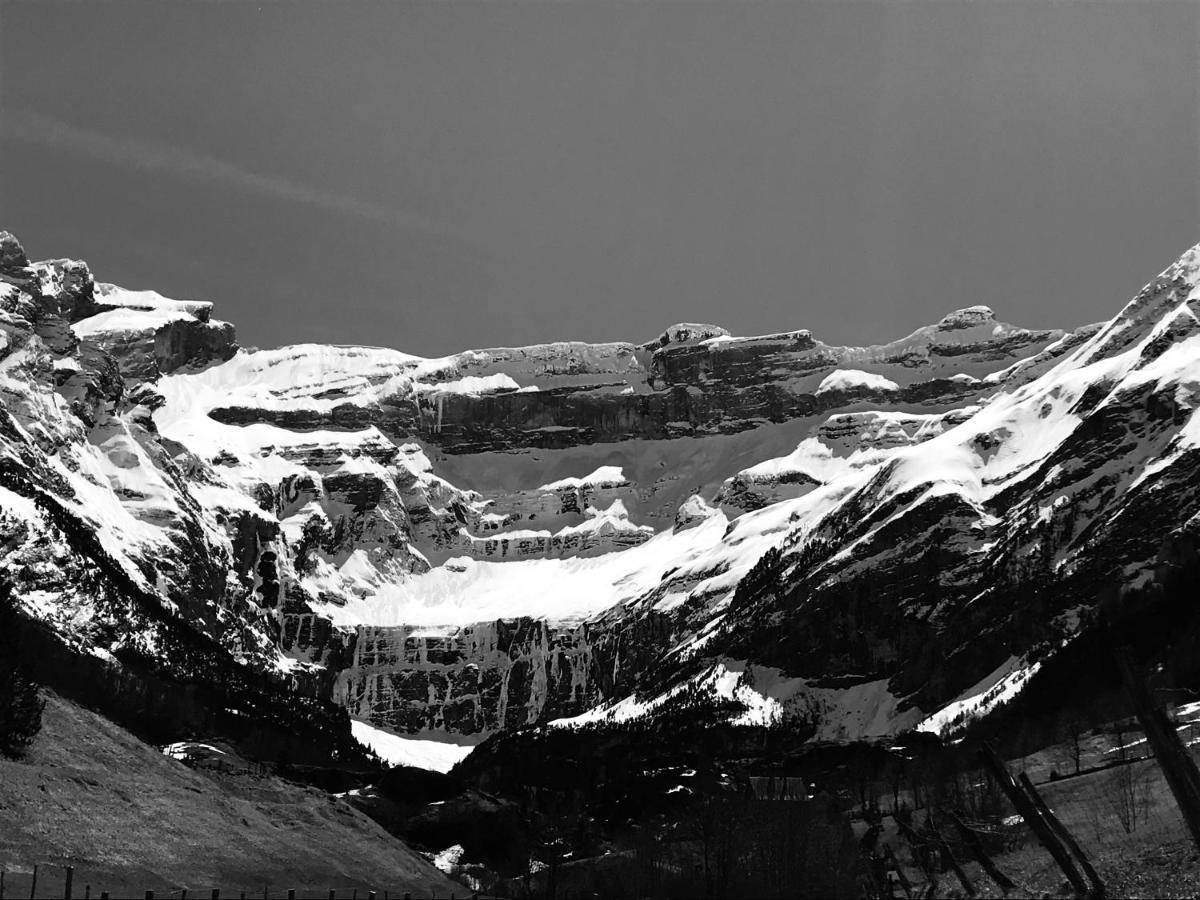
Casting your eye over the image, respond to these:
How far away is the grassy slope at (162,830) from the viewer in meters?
97.6

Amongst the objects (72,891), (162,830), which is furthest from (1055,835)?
(162,830)

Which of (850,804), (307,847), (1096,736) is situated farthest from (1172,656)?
(307,847)

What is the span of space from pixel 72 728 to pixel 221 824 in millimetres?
18228

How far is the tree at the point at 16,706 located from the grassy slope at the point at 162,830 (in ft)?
5.85

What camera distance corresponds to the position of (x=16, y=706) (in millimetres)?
120438

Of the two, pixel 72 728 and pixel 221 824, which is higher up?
pixel 72 728

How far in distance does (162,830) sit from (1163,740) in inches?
2988

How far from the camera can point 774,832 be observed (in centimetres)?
14012

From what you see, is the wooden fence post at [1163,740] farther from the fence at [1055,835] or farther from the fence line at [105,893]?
the fence line at [105,893]

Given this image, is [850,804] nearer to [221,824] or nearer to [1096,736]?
[1096,736]

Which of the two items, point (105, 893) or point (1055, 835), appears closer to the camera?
point (105, 893)

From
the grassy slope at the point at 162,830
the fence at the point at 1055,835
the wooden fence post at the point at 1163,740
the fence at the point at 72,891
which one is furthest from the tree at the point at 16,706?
the wooden fence post at the point at 1163,740

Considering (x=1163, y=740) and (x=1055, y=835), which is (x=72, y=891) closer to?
(x=1055, y=835)

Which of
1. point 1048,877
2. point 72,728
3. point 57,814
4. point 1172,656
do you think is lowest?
point 1048,877
